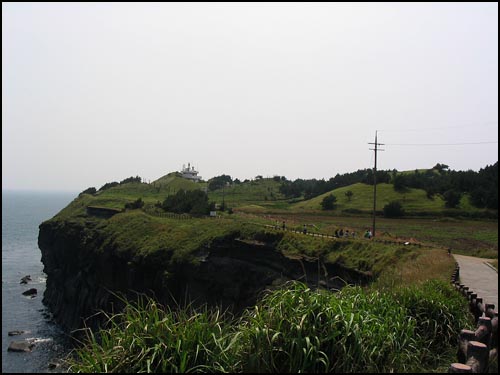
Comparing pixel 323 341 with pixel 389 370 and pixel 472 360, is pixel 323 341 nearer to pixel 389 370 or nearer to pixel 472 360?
pixel 389 370

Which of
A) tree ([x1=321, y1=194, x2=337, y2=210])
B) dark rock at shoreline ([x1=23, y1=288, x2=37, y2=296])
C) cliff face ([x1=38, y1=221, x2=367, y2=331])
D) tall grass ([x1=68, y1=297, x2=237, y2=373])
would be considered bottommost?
dark rock at shoreline ([x1=23, y1=288, x2=37, y2=296])

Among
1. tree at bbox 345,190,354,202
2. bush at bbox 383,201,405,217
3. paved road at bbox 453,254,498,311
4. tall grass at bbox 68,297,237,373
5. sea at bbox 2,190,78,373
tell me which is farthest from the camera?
tree at bbox 345,190,354,202

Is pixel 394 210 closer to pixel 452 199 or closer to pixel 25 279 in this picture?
pixel 452 199

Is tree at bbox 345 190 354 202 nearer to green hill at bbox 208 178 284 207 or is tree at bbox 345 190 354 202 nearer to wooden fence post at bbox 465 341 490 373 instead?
green hill at bbox 208 178 284 207

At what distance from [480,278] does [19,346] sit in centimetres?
3739

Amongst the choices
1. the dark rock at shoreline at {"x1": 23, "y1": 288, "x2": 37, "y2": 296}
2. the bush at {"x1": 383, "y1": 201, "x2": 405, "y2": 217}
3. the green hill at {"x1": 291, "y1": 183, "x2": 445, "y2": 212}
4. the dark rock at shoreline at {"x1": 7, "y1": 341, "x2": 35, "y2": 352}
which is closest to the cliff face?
the dark rock at shoreline at {"x1": 23, "y1": 288, "x2": 37, "y2": 296}

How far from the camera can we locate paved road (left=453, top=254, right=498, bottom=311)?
54.8ft

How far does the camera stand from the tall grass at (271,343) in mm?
7703

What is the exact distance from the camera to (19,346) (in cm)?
3856

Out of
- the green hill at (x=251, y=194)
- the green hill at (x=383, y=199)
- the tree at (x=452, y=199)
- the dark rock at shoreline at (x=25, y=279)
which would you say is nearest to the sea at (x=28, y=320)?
the dark rock at shoreline at (x=25, y=279)

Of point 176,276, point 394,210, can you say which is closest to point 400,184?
point 394,210

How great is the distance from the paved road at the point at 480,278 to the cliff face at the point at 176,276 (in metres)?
6.33

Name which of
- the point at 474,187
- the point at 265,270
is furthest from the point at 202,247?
the point at 474,187

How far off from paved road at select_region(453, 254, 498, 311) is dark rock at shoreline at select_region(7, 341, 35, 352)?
36151 millimetres
